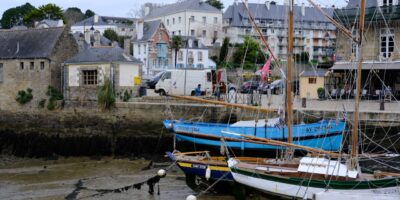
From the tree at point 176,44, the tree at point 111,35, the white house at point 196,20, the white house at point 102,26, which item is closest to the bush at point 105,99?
the tree at point 176,44

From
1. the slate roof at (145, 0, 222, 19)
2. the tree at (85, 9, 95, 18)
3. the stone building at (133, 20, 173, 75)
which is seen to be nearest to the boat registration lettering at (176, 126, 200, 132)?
the stone building at (133, 20, 173, 75)

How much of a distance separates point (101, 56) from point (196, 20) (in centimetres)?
3643

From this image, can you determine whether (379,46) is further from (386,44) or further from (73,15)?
(73,15)

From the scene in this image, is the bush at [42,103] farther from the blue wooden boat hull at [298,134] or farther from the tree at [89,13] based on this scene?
the tree at [89,13]

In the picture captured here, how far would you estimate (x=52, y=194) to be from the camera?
59.0 feet

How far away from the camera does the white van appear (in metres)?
31.8

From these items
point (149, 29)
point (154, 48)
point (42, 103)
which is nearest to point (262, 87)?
point (42, 103)

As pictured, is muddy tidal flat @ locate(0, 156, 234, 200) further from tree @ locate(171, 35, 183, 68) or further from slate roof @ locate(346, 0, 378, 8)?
tree @ locate(171, 35, 183, 68)

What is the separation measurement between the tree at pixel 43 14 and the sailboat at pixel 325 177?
187 ft

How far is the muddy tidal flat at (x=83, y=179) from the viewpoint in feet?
58.4

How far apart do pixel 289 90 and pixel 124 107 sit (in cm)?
1084

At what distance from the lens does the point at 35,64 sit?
1202 inches

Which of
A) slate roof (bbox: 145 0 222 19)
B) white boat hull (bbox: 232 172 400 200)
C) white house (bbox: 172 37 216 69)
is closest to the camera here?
white boat hull (bbox: 232 172 400 200)

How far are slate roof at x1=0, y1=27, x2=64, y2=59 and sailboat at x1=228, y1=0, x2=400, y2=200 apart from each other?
16888mm
